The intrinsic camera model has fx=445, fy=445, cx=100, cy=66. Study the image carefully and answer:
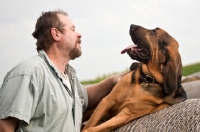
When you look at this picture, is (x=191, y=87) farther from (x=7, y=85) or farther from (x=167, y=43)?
(x=7, y=85)

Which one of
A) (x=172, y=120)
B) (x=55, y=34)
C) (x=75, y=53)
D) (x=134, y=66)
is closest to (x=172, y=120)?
(x=172, y=120)

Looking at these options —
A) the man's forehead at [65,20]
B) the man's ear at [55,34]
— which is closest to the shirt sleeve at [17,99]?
the man's ear at [55,34]

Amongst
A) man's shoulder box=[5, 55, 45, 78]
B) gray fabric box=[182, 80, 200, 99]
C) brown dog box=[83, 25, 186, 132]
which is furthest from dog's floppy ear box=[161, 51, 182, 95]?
gray fabric box=[182, 80, 200, 99]

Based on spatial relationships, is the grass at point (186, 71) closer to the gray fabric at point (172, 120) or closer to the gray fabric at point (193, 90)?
the gray fabric at point (193, 90)

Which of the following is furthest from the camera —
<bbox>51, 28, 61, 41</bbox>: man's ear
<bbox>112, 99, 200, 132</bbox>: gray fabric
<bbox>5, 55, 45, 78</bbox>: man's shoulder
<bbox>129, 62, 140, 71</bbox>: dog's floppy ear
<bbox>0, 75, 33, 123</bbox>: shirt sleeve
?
<bbox>129, 62, 140, 71</bbox>: dog's floppy ear

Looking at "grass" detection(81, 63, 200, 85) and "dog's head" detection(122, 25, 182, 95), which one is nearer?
"dog's head" detection(122, 25, 182, 95)

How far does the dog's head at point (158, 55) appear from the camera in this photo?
14.0 feet

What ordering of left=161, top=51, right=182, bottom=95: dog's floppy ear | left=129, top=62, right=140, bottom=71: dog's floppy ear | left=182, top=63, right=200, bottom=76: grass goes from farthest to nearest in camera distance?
left=182, top=63, right=200, bottom=76: grass → left=129, top=62, right=140, bottom=71: dog's floppy ear → left=161, top=51, right=182, bottom=95: dog's floppy ear

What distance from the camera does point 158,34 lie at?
4.51 meters

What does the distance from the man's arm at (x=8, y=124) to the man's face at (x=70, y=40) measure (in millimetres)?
971

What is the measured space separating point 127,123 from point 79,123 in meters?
0.46

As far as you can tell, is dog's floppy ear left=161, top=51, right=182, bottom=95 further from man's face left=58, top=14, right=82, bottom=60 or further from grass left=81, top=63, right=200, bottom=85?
grass left=81, top=63, right=200, bottom=85

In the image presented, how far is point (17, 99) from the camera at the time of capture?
3.76 metres

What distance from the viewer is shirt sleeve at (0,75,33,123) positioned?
374 cm
